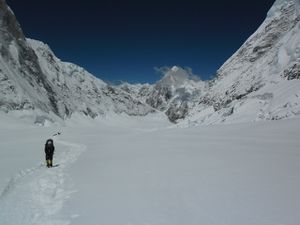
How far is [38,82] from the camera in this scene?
344 ft

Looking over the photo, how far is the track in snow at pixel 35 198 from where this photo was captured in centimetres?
710

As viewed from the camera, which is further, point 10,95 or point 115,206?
point 10,95

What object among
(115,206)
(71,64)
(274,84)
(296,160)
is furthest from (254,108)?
(71,64)

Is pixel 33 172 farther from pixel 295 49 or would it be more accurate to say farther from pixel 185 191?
pixel 295 49

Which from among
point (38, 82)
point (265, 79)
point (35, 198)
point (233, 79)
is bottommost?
point (35, 198)

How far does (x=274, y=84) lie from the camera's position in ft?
192

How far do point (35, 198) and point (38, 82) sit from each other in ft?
333

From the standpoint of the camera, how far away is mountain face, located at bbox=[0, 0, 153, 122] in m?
81.1

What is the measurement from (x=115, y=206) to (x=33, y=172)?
6869mm

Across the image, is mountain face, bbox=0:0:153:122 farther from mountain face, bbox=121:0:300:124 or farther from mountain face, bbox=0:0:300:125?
mountain face, bbox=121:0:300:124

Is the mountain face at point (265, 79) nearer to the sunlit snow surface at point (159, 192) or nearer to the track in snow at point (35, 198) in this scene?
the sunlit snow surface at point (159, 192)

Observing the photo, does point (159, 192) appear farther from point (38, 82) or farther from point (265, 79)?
point (38, 82)

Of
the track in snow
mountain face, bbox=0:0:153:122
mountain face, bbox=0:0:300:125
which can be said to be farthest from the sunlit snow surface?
mountain face, bbox=0:0:153:122

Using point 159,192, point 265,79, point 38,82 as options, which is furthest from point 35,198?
point 38,82
